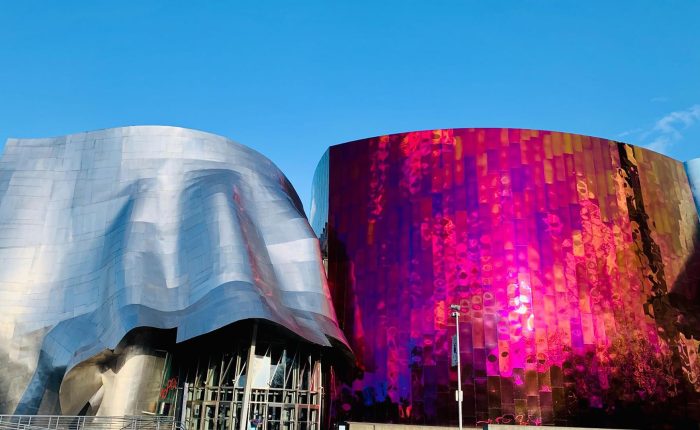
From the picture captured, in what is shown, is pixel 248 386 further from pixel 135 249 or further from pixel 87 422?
pixel 135 249

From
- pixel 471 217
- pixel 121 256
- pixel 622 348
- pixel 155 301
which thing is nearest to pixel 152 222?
pixel 121 256

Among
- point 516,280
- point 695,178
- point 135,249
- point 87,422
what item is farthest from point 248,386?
point 695,178

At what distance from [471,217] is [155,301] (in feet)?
59.3

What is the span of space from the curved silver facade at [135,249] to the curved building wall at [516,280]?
15.4ft

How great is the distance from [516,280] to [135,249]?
20329 millimetres

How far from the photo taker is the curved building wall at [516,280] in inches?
1165

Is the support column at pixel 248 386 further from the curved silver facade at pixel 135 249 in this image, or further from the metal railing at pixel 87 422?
the metal railing at pixel 87 422

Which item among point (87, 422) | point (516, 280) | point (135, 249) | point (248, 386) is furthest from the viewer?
point (516, 280)

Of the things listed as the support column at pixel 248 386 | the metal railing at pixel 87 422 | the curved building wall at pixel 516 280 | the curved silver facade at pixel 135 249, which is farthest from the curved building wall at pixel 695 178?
the metal railing at pixel 87 422

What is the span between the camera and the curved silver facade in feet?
82.3

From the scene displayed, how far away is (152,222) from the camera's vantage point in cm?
2909

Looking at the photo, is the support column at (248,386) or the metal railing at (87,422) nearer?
the metal railing at (87,422)

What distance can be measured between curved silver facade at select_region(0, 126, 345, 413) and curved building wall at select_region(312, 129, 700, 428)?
15.4 feet

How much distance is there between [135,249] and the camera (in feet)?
89.6
